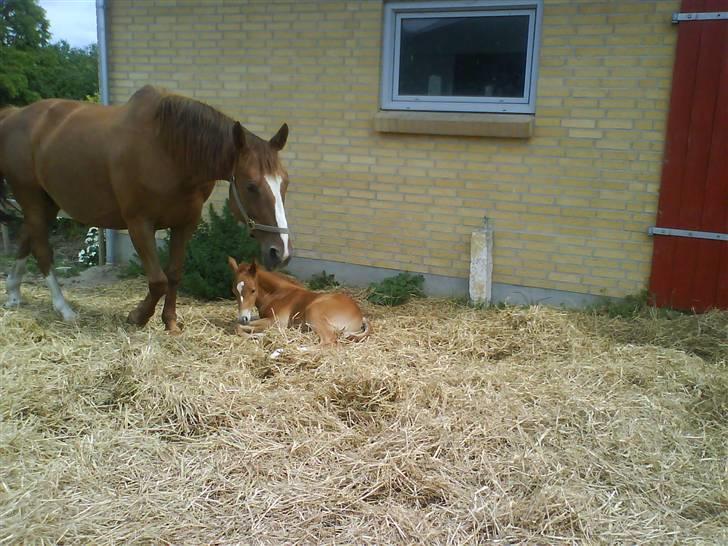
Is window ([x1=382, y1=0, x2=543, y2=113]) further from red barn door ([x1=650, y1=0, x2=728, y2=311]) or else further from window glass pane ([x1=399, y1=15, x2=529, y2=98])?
red barn door ([x1=650, y1=0, x2=728, y2=311])

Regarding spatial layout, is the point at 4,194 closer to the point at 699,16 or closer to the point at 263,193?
the point at 263,193

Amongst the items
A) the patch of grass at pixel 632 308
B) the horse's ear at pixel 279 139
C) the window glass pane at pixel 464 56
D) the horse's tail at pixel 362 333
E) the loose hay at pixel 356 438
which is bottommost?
the loose hay at pixel 356 438

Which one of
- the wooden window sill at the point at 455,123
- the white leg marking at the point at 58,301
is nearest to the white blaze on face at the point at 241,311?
the white leg marking at the point at 58,301

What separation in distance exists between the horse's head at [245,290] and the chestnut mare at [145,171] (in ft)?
1.58

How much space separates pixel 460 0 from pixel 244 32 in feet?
7.86

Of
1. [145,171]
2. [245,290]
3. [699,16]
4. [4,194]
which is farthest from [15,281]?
[699,16]

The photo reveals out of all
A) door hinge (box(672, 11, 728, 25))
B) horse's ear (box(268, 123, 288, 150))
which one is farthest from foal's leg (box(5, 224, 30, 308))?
door hinge (box(672, 11, 728, 25))

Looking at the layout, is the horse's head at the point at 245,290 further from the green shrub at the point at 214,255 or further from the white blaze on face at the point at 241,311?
the green shrub at the point at 214,255

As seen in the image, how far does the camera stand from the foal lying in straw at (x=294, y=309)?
4.90 m

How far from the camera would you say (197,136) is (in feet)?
14.7

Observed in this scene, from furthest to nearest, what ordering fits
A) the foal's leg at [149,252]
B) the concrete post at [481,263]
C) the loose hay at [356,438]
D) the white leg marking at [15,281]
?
the concrete post at [481,263], the white leg marking at [15,281], the foal's leg at [149,252], the loose hay at [356,438]

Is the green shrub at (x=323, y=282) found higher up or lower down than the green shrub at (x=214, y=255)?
lower down

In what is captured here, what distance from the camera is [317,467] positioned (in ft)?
10.4

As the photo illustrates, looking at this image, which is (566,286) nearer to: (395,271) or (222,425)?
(395,271)
